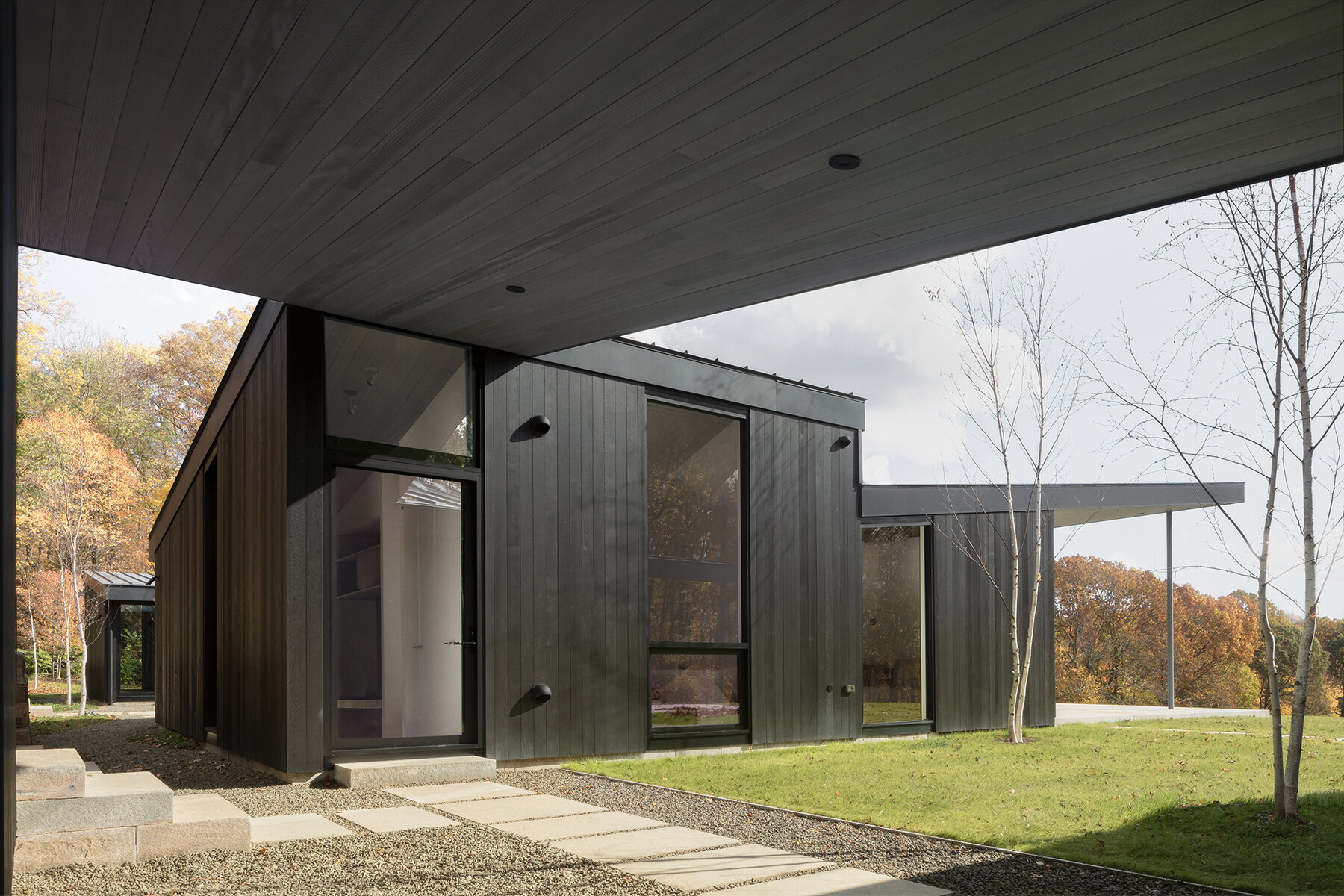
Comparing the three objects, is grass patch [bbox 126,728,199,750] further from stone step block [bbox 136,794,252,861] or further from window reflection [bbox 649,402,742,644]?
stone step block [bbox 136,794,252,861]

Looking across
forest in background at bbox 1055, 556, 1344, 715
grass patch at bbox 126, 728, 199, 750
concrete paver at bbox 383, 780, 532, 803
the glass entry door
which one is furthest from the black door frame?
forest in background at bbox 1055, 556, 1344, 715

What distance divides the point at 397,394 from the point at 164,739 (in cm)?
486

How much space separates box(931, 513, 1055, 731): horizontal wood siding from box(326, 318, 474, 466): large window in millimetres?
5400

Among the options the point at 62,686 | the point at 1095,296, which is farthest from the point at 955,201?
the point at 1095,296

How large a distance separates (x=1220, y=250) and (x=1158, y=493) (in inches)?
288

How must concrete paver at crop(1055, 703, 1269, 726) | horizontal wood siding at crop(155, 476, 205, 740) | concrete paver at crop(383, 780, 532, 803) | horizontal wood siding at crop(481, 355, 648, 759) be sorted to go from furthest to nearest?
1. concrete paver at crop(1055, 703, 1269, 726)
2. horizontal wood siding at crop(155, 476, 205, 740)
3. horizontal wood siding at crop(481, 355, 648, 759)
4. concrete paver at crop(383, 780, 532, 803)

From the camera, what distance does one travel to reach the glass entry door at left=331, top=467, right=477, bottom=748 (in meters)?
6.20

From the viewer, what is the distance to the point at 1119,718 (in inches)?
449

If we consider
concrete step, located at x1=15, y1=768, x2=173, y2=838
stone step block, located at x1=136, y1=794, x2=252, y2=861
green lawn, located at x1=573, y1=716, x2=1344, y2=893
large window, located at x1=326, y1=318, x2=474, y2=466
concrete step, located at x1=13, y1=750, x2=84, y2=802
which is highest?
large window, located at x1=326, y1=318, x2=474, y2=466

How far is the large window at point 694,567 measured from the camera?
7.66 m

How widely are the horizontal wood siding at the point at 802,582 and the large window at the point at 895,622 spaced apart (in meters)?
0.39

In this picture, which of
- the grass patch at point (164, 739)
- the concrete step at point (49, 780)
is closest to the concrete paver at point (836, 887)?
the concrete step at point (49, 780)

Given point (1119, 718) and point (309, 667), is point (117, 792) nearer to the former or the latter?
point (309, 667)

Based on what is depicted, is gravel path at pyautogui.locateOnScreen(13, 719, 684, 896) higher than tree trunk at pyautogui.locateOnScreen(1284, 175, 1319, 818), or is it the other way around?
tree trunk at pyautogui.locateOnScreen(1284, 175, 1319, 818)
